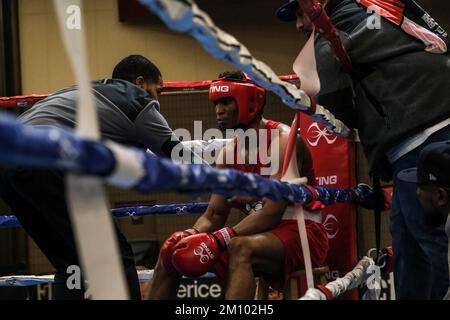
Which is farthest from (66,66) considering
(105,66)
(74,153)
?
(74,153)

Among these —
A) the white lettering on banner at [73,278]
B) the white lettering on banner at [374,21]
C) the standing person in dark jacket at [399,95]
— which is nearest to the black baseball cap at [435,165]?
the standing person in dark jacket at [399,95]

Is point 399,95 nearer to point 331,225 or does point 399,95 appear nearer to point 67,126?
point 331,225

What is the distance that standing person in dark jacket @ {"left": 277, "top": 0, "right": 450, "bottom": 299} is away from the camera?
78.0 inches

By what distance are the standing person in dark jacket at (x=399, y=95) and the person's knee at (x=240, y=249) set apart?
17.1 inches

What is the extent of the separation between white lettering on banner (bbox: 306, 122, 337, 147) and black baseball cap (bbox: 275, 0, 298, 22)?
0.70 meters

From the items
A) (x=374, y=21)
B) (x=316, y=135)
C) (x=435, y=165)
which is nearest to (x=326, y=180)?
(x=316, y=135)

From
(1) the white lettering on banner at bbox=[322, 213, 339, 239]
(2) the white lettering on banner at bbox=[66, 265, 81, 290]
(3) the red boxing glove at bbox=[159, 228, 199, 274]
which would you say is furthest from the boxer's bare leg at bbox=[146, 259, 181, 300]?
(1) the white lettering on banner at bbox=[322, 213, 339, 239]

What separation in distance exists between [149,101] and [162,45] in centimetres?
378

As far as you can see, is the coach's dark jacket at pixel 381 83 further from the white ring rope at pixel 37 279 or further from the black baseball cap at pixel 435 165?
the white ring rope at pixel 37 279

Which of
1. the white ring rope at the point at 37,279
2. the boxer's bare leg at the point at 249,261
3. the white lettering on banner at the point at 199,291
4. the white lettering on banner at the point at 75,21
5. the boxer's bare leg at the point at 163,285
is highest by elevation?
the white lettering on banner at the point at 75,21

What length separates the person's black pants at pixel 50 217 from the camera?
2146 mm

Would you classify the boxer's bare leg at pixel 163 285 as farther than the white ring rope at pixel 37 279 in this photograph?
No

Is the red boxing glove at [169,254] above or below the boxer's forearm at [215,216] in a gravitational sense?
below

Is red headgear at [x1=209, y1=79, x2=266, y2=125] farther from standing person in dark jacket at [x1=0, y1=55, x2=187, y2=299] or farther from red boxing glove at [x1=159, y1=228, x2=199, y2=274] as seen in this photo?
red boxing glove at [x1=159, y1=228, x2=199, y2=274]
